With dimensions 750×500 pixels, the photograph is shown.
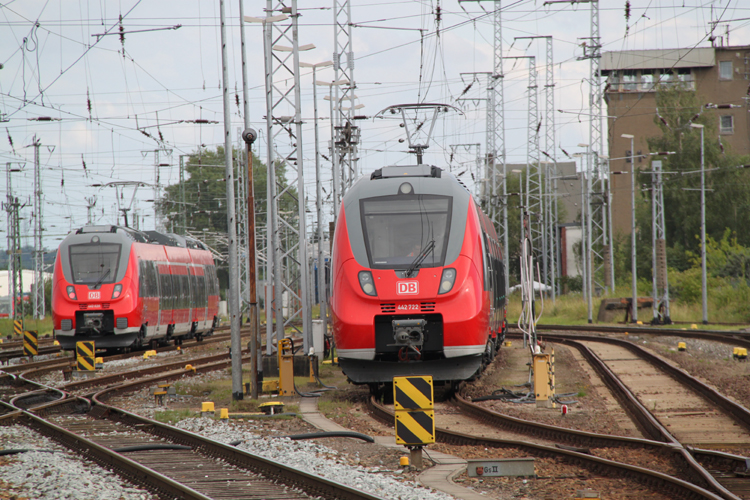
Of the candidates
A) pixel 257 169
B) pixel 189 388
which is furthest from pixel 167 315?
pixel 257 169

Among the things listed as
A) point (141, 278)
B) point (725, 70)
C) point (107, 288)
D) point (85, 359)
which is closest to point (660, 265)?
point (141, 278)

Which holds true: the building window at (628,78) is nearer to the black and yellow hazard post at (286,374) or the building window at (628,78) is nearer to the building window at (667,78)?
the building window at (667,78)

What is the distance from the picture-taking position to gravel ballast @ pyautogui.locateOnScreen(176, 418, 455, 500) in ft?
24.3

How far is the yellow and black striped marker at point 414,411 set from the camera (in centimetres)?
875

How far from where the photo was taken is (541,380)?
1326 cm

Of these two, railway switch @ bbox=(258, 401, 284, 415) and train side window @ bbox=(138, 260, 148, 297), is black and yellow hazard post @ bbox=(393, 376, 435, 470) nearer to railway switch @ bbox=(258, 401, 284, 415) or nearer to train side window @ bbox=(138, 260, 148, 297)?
railway switch @ bbox=(258, 401, 284, 415)

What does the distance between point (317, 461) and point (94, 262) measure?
17.1 m

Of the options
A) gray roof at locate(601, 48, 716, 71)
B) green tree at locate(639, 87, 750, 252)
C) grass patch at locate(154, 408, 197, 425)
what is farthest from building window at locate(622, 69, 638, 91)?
grass patch at locate(154, 408, 197, 425)

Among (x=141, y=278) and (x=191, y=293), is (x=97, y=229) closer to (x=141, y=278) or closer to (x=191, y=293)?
(x=141, y=278)

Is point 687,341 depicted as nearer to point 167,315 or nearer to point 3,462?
point 167,315

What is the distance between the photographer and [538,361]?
43.2ft

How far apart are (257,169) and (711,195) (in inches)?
1811

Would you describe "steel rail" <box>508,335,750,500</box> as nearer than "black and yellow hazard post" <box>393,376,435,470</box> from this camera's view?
Yes

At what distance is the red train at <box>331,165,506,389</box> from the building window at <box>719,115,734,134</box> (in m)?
60.8
